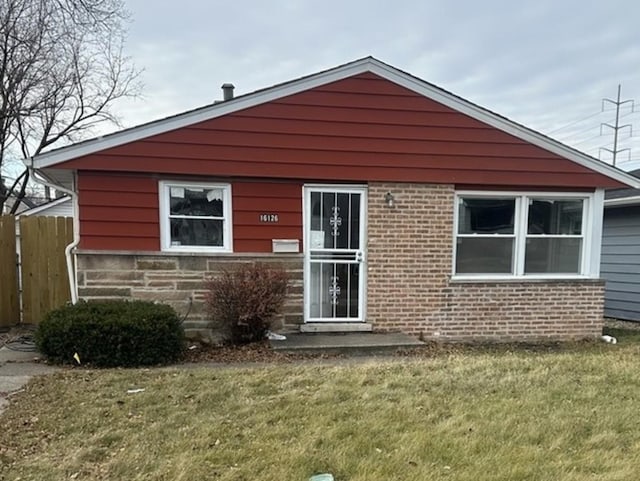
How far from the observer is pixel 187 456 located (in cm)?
292

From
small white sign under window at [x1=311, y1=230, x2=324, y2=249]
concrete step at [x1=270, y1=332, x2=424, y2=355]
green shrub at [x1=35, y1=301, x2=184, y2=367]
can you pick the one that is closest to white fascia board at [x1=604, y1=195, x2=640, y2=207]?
concrete step at [x1=270, y1=332, x2=424, y2=355]

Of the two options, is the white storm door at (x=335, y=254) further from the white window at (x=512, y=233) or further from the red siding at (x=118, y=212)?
the red siding at (x=118, y=212)

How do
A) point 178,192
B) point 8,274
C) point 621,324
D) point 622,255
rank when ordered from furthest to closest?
point 622,255 → point 621,324 → point 8,274 → point 178,192

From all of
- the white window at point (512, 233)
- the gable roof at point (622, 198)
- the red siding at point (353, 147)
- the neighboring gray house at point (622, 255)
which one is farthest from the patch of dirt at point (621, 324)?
the red siding at point (353, 147)

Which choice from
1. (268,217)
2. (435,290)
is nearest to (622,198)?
(435,290)

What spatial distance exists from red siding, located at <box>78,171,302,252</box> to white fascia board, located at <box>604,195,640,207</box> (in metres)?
7.56

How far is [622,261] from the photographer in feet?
34.1

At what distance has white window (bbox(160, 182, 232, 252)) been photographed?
255 inches

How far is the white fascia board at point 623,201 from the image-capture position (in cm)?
942

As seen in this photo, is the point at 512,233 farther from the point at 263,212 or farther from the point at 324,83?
the point at 263,212

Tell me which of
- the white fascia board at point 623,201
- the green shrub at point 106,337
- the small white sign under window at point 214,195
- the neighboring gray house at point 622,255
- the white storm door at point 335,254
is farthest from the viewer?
the neighboring gray house at point 622,255

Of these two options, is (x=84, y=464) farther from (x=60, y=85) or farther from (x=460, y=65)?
(x=60, y=85)

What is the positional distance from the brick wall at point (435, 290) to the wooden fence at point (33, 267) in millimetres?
5224

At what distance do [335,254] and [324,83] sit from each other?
2.57 m
